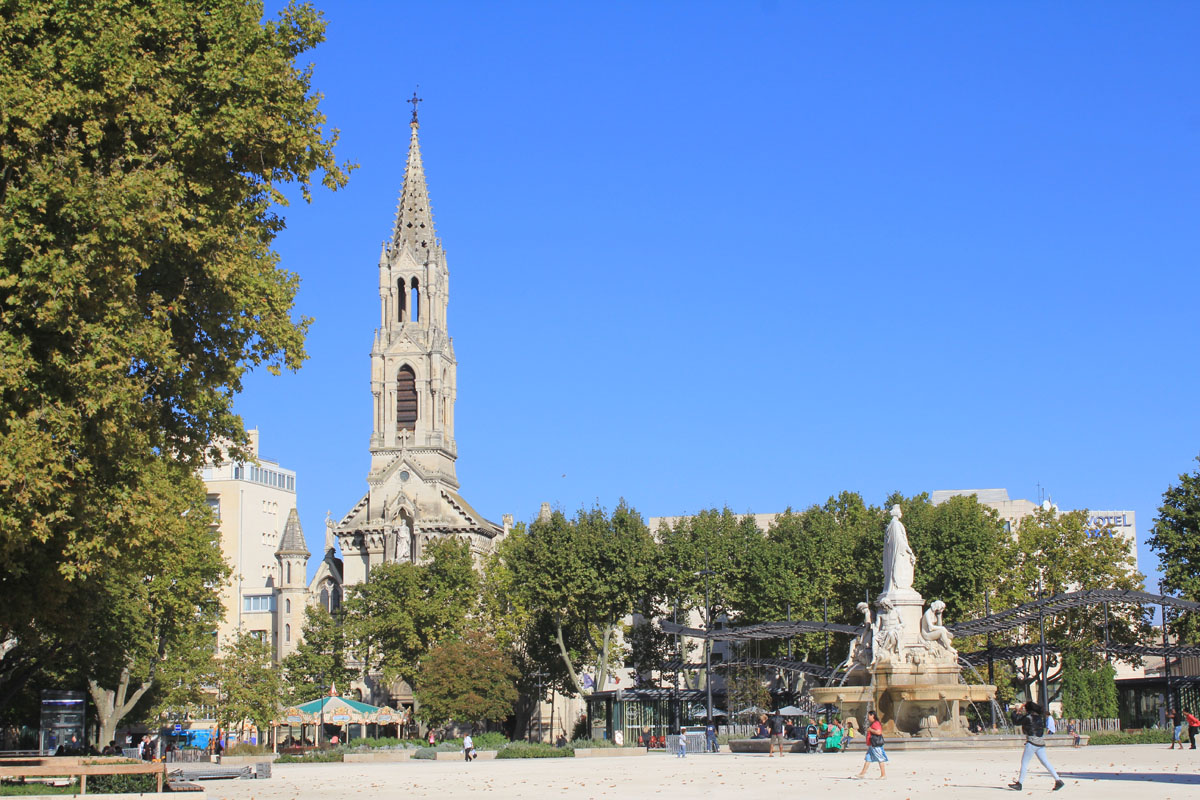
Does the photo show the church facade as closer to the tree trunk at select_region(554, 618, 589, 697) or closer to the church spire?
the church spire

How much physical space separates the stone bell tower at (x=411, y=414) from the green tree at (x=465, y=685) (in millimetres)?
19184

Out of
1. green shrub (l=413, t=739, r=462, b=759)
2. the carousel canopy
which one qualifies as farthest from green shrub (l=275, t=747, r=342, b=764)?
green shrub (l=413, t=739, r=462, b=759)

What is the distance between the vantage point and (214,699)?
7100 cm

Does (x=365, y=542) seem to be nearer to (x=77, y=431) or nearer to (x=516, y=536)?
(x=516, y=536)

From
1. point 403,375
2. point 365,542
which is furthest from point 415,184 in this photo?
point 365,542

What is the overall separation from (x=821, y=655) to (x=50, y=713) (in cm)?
3592

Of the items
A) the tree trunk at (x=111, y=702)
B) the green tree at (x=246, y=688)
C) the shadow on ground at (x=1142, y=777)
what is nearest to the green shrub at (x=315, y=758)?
the tree trunk at (x=111, y=702)

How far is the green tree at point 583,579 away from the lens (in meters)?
67.9

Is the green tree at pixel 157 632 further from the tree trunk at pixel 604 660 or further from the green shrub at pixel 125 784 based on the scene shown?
the tree trunk at pixel 604 660

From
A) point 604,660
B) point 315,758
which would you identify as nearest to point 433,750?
point 315,758

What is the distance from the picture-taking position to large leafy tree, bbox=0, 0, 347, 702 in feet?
66.6

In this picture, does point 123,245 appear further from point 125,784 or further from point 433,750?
point 433,750

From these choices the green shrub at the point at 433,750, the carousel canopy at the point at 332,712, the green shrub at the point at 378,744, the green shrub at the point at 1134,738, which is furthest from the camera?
the carousel canopy at the point at 332,712

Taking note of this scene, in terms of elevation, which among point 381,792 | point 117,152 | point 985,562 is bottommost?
point 381,792
